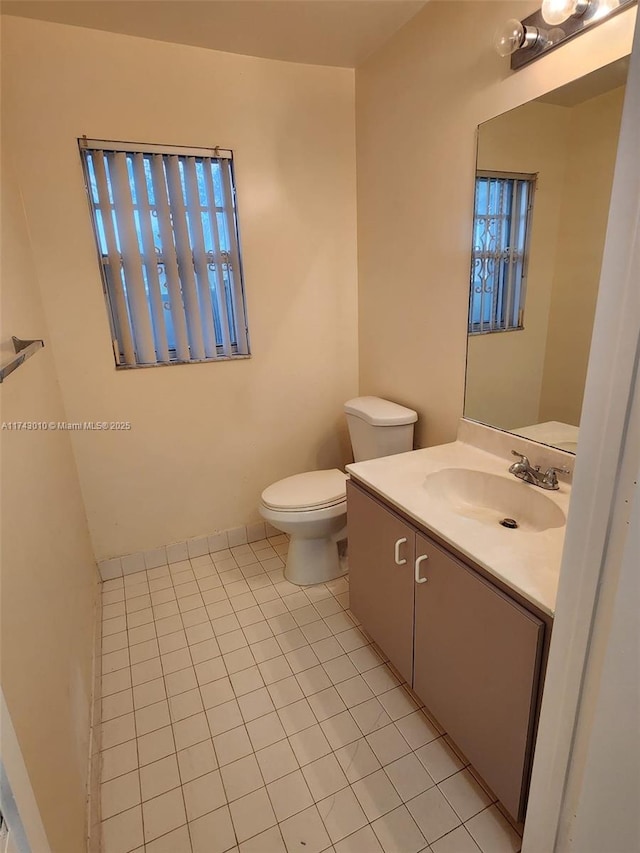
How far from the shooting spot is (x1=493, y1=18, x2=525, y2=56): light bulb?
125 cm

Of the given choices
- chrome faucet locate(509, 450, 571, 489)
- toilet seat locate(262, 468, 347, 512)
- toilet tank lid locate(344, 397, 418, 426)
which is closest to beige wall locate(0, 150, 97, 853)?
toilet seat locate(262, 468, 347, 512)

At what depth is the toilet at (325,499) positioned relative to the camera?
2021 mm

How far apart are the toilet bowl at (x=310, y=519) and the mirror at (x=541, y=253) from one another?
742 millimetres

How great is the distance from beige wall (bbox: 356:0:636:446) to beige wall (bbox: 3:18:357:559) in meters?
0.22

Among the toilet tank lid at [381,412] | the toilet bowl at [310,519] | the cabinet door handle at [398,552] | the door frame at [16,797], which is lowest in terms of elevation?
the toilet bowl at [310,519]

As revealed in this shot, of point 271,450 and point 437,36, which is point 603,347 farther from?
point 271,450

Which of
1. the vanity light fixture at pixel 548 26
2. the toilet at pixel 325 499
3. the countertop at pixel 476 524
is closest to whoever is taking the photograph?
the countertop at pixel 476 524

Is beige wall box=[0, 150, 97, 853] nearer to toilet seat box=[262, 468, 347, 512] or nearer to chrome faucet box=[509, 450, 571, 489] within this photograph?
toilet seat box=[262, 468, 347, 512]

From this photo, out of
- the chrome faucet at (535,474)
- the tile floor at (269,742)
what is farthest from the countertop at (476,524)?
the tile floor at (269,742)

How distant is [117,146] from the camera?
73.6 inches

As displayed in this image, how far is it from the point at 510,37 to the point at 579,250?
63 cm

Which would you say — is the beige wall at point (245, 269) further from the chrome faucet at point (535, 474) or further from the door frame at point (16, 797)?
the door frame at point (16, 797)

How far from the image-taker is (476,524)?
1244mm

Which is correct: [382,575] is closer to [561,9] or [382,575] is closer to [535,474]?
[535,474]
